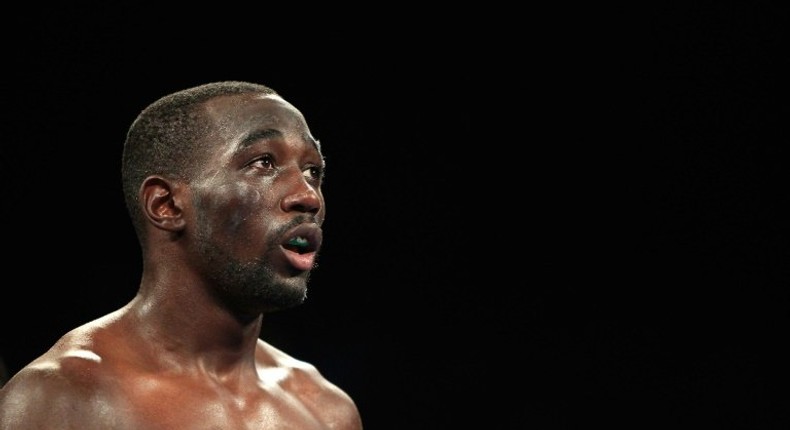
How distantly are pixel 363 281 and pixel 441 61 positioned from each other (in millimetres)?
815

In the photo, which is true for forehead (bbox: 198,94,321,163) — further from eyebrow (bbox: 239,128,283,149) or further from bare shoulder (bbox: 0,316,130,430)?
bare shoulder (bbox: 0,316,130,430)

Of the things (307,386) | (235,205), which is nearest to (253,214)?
(235,205)

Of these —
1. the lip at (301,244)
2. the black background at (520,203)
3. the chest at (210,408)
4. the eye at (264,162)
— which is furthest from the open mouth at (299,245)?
the black background at (520,203)

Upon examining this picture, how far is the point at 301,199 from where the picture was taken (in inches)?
73.3

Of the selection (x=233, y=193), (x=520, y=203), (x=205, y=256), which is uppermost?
(x=233, y=193)

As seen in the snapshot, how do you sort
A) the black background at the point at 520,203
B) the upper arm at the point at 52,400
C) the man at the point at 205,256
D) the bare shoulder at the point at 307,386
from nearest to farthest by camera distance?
1. the upper arm at the point at 52,400
2. the man at the point at 205,256
3. the bare shoulder at the point at 307,386
4. the black background at the point at 520,203

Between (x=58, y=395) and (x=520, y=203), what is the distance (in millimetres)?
2313

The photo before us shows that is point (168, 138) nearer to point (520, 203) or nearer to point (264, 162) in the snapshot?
point (264, 162)

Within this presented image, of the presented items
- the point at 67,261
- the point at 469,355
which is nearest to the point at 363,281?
the point at 469,355

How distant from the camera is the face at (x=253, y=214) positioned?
185 centimetres

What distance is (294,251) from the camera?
1888 mm

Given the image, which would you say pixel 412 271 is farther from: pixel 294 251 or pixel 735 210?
pixel 294 251

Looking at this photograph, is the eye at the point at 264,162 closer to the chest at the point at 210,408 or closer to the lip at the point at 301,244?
the lip at the point at 301,244

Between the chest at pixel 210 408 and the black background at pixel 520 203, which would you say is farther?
the black background at pixel 520 203
